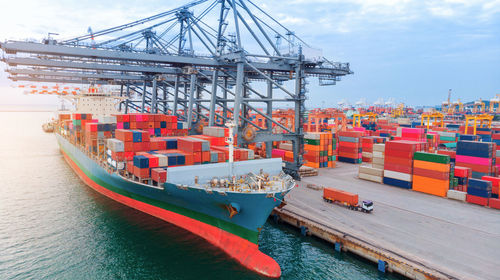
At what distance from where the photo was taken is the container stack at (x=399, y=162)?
28.9m

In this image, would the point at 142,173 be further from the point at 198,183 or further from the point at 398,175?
the point at 398,175

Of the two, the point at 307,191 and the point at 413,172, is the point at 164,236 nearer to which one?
the point at 307,191

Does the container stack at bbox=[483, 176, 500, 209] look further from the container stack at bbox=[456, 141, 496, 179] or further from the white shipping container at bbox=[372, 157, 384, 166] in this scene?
the white shipping container at bbox=[372, 157, 384, 166]

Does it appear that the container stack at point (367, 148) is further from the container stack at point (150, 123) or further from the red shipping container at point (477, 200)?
the container stack at point (150, 123)

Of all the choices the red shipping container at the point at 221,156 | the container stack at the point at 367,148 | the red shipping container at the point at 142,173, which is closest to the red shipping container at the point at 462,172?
the container stack at the point at 367,148

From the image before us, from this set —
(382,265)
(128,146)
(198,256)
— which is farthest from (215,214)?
(128,146)

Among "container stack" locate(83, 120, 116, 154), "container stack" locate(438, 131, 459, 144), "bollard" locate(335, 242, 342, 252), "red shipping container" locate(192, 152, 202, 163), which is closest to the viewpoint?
"bollard" locate(335, 242, 342, 252)

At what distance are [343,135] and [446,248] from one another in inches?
1101

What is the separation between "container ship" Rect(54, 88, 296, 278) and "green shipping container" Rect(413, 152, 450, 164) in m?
15.0

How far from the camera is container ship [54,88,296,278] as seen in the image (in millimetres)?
A: 16469

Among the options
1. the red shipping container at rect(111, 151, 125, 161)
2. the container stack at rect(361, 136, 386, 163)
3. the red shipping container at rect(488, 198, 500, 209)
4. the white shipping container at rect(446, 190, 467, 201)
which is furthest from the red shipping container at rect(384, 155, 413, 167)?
the red shipping container at rect(111, 151, 125, 161)

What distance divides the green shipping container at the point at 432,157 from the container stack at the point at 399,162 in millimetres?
589

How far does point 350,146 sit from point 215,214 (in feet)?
98.3

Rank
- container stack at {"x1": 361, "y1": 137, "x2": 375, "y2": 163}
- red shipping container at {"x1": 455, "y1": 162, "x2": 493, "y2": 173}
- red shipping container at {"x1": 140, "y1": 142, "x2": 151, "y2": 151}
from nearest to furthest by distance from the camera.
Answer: red shipping container at {"x1": 140, "y1": 142, "x2": 151, "y2": 151}, red shipping container at {"x1": 455, "y1": 162, "x2": 493, "y2": 173}, container stack at {"x1": 361, "y1": 137, "x2": 375, "y2": 163}
